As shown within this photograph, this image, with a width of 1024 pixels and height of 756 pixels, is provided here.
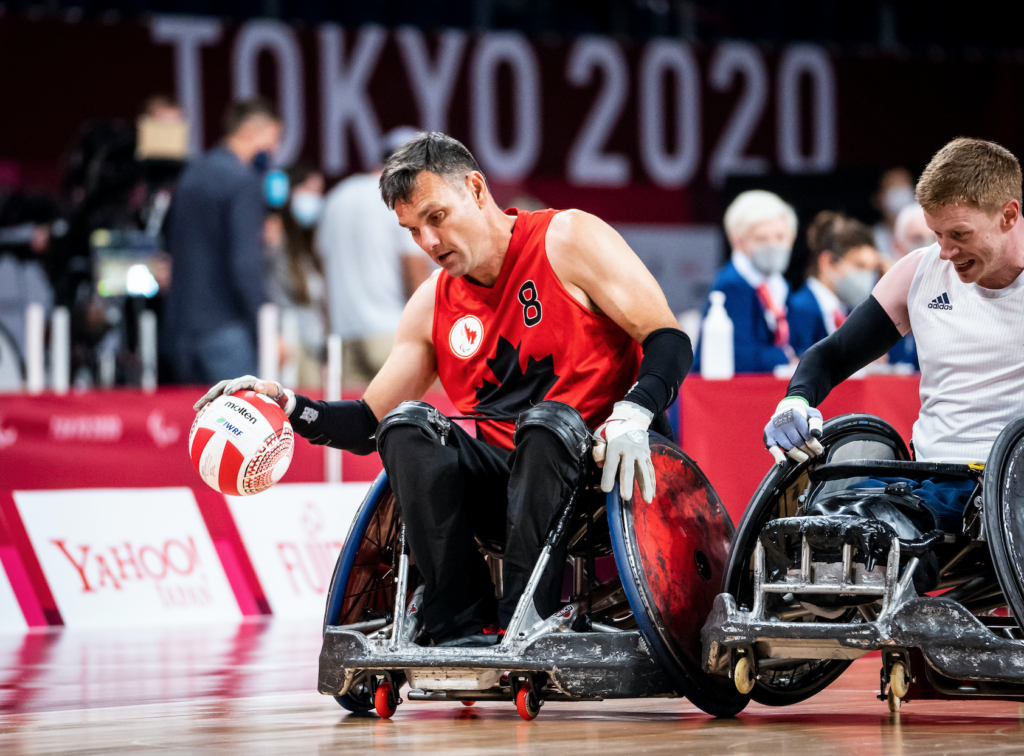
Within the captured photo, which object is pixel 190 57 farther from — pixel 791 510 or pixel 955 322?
pixel 955 322

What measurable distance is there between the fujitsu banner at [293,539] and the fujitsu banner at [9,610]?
0.99 m

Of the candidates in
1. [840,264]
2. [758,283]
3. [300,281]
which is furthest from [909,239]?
[300,281]

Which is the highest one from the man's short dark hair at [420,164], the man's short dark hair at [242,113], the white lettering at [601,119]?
the white lettering at [601,119]

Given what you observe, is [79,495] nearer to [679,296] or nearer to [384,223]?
[384,223]

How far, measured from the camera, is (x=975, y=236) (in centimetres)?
372

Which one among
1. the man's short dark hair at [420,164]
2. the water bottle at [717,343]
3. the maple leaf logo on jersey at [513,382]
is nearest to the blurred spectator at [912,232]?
the water bottle at [717,343]

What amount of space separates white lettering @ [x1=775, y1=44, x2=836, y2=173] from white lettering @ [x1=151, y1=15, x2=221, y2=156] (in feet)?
17.0

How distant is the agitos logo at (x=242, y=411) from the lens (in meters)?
4.05

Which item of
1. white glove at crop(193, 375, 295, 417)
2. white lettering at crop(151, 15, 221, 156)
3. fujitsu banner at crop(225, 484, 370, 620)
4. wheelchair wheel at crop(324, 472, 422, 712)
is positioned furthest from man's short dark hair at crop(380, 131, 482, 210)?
white lettering at crop(151, 15, 221, 156)

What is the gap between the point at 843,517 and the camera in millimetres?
3566

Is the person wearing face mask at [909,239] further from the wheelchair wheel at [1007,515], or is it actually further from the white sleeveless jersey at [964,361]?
the wheelchair wheel at [1007,515]

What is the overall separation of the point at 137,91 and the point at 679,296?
16.3 feet

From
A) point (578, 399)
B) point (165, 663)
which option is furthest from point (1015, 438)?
point (165, 663)

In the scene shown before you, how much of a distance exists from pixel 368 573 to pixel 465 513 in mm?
378
